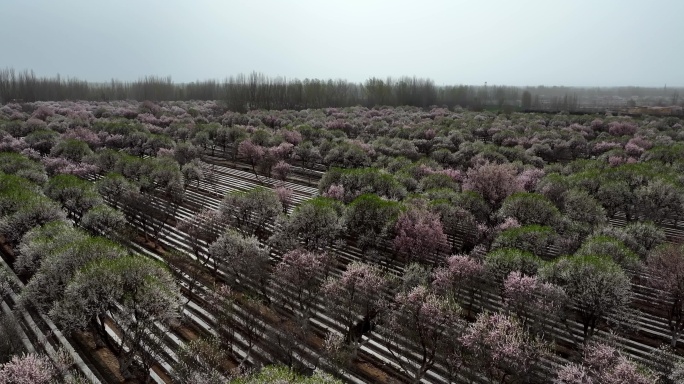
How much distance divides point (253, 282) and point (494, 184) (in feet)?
73.9

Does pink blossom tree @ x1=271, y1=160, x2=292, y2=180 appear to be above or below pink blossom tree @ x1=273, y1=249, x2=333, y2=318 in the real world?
above

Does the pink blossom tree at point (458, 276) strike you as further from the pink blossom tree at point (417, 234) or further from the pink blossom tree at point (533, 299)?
the pink blossom tree at point (417, 234)

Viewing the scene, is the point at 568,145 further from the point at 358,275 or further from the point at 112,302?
the point at 112,302

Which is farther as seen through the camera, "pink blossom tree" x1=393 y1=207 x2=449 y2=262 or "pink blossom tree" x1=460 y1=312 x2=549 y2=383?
"pink blossom tree" x1=393 y1=207 x2=449 y2=262

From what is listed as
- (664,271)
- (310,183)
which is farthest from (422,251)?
(310,183)

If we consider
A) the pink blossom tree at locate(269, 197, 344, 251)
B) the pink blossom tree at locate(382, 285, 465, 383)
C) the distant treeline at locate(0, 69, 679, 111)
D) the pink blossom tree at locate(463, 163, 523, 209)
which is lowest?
the pink blossom tree at locate(382, 285, 465, 383)

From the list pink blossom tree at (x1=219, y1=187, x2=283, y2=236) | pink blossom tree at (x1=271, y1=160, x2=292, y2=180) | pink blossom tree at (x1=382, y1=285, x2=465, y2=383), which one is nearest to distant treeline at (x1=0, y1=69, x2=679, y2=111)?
pink blossom tree at (x1=271, y1=160, x2=292, y2=180)

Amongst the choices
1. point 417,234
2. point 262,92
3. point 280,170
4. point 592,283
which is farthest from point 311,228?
point 262,92

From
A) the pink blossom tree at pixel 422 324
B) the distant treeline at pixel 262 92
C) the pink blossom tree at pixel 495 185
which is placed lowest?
the pink blossom tree at pixel 422 324

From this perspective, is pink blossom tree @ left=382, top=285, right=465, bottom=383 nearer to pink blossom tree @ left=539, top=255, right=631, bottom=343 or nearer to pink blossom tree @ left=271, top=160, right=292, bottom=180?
pink blossom tree @ left=539, top=255, right=631, bottom=343

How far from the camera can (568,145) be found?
6650cm

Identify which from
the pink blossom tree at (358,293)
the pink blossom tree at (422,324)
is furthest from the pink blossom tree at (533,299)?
the pink blossom tree at (358,293)

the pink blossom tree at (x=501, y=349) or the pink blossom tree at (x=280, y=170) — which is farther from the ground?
the pink blossom tree at (x=280, y=170)

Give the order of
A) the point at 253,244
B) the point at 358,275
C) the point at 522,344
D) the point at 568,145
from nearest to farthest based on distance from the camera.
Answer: the point at 522,344
the point at 358,275
the point at 253,244
the point at 568,145
